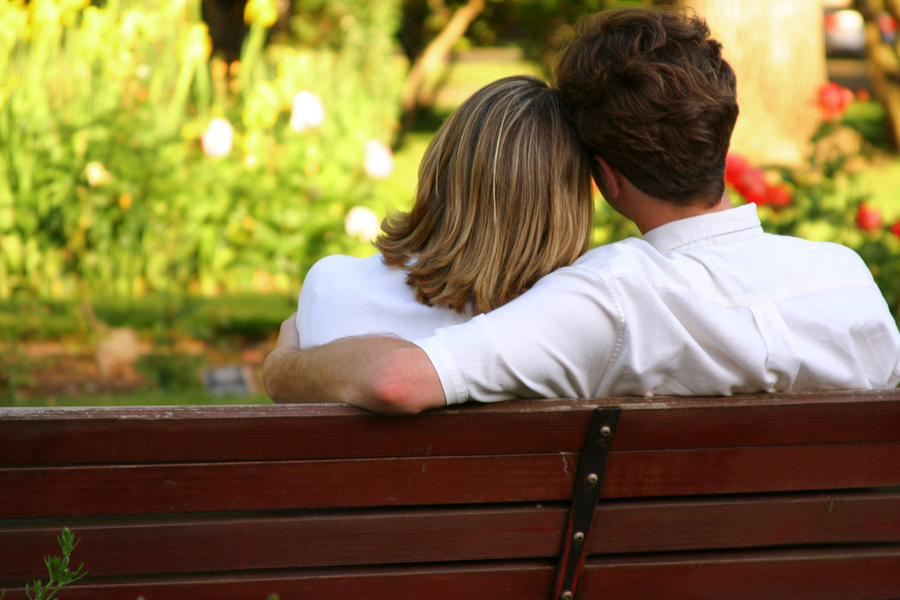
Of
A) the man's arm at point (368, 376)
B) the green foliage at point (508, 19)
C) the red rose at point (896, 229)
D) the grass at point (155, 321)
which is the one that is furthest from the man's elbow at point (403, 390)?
the green foliage at point (508, 19)

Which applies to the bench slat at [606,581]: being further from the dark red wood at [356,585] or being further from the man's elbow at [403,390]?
the man's elbow at [403,390]

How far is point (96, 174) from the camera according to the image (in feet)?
15.0

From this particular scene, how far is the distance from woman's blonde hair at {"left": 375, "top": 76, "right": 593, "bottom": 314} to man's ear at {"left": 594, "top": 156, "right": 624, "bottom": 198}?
0.10ft

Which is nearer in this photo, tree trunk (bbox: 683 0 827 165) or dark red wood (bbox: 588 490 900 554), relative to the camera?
dark red wood (bbox: 588 490 900 554)

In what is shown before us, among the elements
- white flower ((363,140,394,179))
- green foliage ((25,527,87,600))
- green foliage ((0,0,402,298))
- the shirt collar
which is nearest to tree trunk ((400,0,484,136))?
green foliage ((0,0,402,298))

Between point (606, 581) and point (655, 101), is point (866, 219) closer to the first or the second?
point (655, 101)

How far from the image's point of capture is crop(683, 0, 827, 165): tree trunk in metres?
8.35

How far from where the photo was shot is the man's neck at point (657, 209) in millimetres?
1700

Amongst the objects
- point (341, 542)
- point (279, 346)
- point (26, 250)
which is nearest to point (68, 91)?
point (26, 250)

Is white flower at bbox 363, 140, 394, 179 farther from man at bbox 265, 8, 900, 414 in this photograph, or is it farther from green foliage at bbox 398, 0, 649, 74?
green foliage at bbox 398, 0, 649, 74

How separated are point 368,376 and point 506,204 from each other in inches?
20.6

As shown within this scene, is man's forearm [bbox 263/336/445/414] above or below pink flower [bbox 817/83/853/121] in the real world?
below

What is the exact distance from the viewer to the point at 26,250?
4695 millimetres

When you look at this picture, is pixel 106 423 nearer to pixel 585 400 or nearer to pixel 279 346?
pixel 585 400
